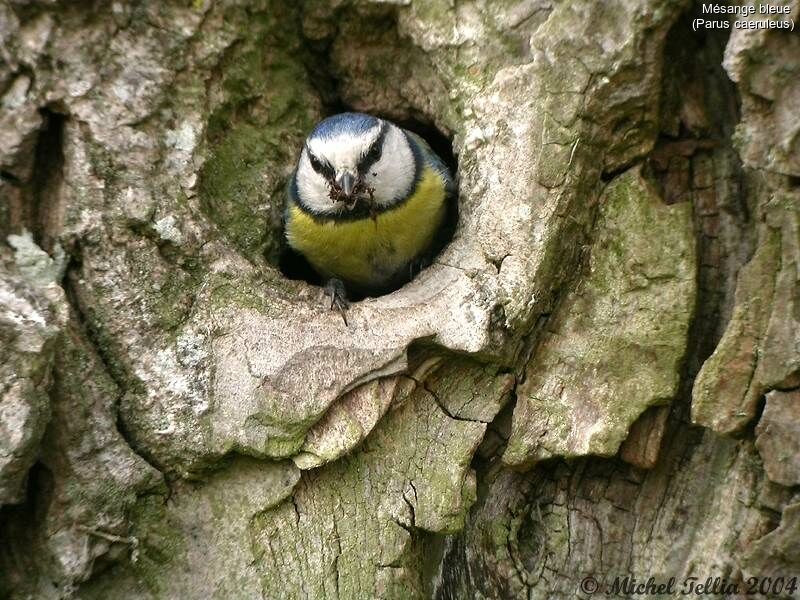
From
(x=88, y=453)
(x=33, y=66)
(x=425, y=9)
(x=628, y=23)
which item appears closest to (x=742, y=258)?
(x=628, y=23)

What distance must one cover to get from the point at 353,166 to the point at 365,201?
20 cm

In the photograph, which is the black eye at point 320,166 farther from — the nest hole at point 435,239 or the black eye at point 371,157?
the nest hole at point 435,239

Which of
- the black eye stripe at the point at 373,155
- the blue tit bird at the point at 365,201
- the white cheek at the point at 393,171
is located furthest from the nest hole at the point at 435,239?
the black eye stripe at the point at 373,155

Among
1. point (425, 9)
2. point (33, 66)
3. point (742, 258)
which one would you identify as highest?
point (425, 9)

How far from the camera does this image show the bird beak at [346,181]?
2209 millimetres

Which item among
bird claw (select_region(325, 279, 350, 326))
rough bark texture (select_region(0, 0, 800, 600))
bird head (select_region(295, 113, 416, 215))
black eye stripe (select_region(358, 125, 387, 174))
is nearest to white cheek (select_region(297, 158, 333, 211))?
bird head (select_region(295, 113, 416, 215))

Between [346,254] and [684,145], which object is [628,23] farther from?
[346,254]

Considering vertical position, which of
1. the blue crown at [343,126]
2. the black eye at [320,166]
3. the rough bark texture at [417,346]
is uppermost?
the blue crown at [343,126]

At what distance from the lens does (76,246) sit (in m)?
1.84

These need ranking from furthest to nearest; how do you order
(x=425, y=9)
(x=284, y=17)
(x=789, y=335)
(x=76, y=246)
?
1. (x=284, y=17)
2. (x=425, y=9)
3. (x=76, y=246)
4. (x=789, y=335)

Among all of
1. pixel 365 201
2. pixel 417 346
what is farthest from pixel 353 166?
pixel 417 346

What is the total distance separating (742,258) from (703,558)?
71 centimetres

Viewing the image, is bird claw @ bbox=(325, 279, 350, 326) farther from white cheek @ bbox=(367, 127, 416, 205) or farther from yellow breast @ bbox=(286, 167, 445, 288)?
white cheek @ bbox=(367, 127, 416, 205)

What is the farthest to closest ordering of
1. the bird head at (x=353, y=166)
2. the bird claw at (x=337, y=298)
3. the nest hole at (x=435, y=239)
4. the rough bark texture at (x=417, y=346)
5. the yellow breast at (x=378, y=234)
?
the nest hole at (x=435, y=239)
the yellow breast at (x=378, y=234)
the bird head at (x=353, y=166)
the bird claw at (x=337, y=298)
the rough bark texture at (x=417, y=346)
